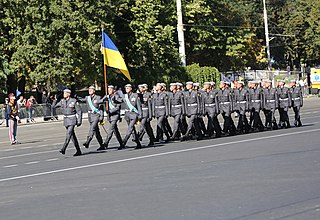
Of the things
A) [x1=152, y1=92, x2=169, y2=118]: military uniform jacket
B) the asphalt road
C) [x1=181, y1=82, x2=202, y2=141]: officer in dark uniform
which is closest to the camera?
the asphalt road

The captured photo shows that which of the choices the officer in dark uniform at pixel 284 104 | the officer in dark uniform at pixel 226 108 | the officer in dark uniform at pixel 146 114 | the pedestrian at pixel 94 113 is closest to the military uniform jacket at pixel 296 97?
the officer in dark uniform at pixel 284 104

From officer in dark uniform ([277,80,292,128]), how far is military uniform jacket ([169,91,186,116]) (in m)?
5.30

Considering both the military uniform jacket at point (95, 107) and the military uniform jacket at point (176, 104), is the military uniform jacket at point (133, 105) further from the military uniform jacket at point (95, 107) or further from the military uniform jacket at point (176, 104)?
the military uniform jacket at point (176, 104)

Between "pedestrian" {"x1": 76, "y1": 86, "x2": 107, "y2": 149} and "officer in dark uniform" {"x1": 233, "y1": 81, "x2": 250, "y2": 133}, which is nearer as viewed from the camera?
"pedestrian" {"x1": 76, "y1": 86, "x2": 107, "y2": 149}

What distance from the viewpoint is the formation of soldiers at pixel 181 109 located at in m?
19.3

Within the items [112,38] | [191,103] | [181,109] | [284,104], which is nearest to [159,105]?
[181,109]

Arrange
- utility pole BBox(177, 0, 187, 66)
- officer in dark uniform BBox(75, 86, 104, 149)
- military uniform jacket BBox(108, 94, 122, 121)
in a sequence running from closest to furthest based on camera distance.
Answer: officer in dark uniform BBox(75, 86, 104, 149)
military uniform jacket BBox(108, 94, 122, 121)
utility pole BBox(177, 0, 187, 66)

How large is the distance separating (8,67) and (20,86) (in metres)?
8.64

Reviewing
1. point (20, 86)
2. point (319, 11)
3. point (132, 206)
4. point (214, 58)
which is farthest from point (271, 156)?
point (319, 11)

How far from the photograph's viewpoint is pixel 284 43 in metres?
102

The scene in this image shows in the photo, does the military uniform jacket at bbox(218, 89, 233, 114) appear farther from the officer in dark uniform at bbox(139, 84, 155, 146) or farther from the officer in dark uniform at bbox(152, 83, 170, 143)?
A: the officer in dark uniform at bbox(139, 84, 155, 146)

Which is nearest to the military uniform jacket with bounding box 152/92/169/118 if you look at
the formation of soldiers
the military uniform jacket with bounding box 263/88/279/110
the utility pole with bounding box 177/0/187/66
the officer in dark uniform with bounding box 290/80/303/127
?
the formation of soldiers

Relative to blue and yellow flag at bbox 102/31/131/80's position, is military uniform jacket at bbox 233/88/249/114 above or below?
below

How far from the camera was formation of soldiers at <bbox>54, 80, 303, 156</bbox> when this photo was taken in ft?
63.5
